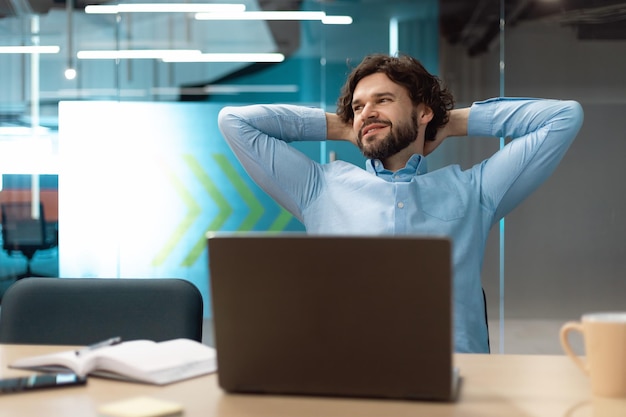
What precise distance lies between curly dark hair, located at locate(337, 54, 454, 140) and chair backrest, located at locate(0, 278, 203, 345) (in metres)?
1.03

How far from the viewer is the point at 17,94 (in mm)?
4746

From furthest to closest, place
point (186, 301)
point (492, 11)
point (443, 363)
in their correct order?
point (492, 11)
point (186, 301)
point (443, 363)

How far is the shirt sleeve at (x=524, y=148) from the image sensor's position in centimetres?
242

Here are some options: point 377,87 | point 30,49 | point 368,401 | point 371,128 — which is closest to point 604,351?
point 368,401

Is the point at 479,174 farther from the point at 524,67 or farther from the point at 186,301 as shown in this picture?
the point at 524,67

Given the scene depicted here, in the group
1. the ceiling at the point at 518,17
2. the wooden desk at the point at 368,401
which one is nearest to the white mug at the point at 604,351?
the wooden desk at the point at 368,401

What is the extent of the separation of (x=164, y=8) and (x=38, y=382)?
12.3 ft

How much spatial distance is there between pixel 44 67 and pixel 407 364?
4.12m

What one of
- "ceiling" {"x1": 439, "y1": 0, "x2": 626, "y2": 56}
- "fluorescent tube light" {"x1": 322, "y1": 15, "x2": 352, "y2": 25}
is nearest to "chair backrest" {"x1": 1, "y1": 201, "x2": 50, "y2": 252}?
"fluorescent tube light" {"x1": 322, "y1": 15, "x2": 352, "y2": 25}

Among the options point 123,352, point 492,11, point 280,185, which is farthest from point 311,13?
point 123,352

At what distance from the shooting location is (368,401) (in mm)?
1155

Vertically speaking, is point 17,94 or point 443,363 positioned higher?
point 17,94

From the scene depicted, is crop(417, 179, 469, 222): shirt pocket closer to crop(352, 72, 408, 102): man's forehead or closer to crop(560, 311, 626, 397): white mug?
crop(352, 72, 408, 102): man's forehead

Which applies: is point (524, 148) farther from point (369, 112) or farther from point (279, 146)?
point (279, 146)
